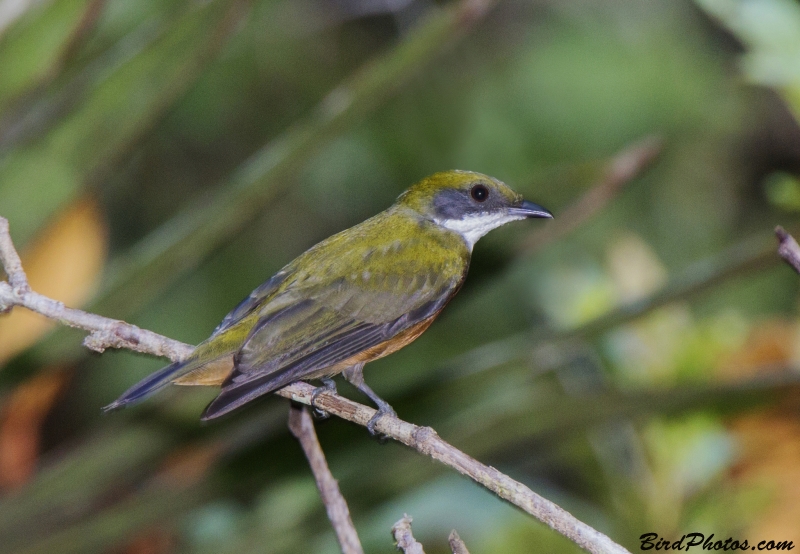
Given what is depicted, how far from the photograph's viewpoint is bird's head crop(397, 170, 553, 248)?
3930 mm

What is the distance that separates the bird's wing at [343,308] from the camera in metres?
3.12

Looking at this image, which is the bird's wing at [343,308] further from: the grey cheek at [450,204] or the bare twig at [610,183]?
the bare twig at [610,183]

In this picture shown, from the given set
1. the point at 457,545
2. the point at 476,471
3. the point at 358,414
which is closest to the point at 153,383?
the point at 358,414

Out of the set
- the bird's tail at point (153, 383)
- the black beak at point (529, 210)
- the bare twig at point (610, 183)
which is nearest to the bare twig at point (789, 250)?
the bare twig at point (610, 183)

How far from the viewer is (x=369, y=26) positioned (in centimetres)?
778

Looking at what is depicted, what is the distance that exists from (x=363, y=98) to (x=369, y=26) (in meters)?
4.35

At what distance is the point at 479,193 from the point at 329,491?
1.77 metres

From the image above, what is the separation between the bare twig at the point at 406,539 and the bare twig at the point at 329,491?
0.22 metres

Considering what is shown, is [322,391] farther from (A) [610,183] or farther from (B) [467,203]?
(A) [610,183]

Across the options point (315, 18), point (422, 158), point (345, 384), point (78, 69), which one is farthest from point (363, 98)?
point (315, 18)

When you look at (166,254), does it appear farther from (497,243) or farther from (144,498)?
(497,243)

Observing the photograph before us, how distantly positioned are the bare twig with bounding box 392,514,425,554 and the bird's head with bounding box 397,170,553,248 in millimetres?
1887

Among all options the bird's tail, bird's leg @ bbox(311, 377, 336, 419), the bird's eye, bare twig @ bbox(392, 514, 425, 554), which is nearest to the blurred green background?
the bird's eye

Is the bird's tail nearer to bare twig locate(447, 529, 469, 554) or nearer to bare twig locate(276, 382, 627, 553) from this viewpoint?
bare twig locate(276, 382, 627, 553)
